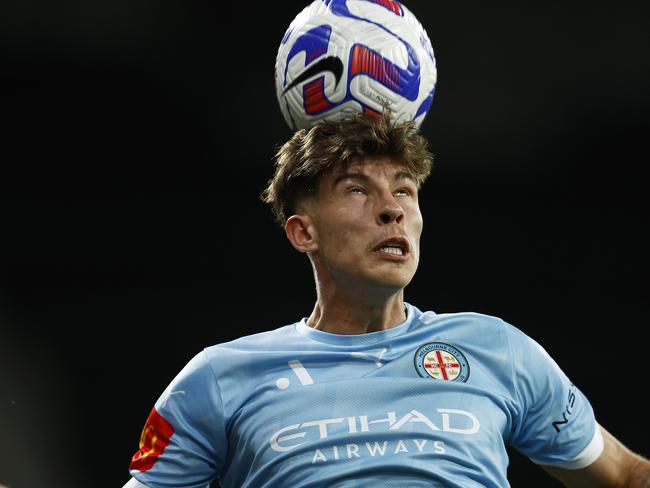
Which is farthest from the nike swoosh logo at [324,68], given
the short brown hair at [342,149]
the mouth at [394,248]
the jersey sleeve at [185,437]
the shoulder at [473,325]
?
the jersey sleeve at [185,437]

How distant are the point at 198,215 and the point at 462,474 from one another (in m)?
3.29

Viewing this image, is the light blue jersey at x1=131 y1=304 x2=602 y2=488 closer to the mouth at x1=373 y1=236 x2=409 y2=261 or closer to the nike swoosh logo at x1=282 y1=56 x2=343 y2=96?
the mouth at x1=373 y1=236 x2=409 y2=261

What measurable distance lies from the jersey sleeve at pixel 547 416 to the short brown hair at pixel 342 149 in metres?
0.59

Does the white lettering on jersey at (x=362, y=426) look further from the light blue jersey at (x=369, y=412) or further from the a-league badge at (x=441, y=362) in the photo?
the a-league badge at (x=441, y=362)

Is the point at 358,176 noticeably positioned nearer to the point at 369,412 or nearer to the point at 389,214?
the point at 389,214

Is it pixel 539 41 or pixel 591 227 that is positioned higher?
pixel 539 41

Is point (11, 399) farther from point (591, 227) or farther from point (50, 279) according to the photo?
point (591, 227)

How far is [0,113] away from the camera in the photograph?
5.63m

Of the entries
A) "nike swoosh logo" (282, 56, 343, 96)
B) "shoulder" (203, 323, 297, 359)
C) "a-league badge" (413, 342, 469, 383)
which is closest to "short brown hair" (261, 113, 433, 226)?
"nike swoosh logo" (282, 56, 343, 96)

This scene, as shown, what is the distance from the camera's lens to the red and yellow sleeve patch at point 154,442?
103 inches

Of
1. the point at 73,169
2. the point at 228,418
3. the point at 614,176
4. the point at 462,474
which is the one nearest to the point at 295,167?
the point at 228,418

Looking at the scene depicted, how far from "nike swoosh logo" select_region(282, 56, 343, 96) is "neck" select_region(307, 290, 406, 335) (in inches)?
24.8

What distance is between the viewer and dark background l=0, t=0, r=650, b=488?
17.0 feet

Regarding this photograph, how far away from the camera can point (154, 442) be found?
2621mm
